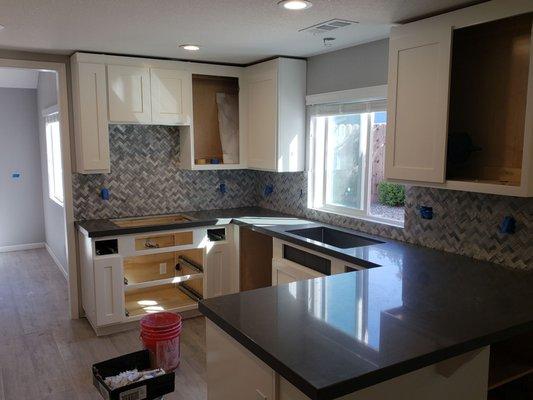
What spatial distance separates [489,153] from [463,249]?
0.57 meters

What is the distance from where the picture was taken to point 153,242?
13.5 feet

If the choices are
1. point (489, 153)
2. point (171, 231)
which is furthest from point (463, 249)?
point (171, 231)

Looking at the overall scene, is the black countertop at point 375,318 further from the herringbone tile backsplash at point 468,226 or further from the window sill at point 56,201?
the window sill at point 56,201

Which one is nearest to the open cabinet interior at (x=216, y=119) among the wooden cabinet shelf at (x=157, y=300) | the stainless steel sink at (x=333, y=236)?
the stainless steel sink at (x=333, y=236)

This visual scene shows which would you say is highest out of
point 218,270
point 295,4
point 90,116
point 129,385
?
point 295,4

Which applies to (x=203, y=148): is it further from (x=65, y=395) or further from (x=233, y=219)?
(x=65, y=395)

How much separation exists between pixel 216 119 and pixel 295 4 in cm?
220

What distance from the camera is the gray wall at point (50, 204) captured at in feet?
17.2

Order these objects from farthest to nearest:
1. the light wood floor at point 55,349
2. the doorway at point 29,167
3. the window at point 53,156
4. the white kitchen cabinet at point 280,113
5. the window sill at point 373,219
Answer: the doorway at point 29,167 → the window at point 53,156 → the white kitchen cabinet at point 280,113 → the window sill at point 373,219 → the light wood floor at point 55,349

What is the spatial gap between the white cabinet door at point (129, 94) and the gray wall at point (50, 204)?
5.27 ft

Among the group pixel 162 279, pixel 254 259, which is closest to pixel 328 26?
pixel 254 259

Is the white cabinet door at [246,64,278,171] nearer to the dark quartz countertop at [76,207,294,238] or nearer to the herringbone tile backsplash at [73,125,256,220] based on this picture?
the dark quartz countertop at [76,207,294,238]

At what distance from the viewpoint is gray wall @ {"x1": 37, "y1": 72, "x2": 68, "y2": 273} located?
5230 mm

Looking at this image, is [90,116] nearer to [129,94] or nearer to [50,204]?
[129,94]
